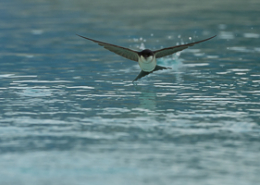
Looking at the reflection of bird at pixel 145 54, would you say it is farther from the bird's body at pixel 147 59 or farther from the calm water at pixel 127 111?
the calm water at pixel 127 111

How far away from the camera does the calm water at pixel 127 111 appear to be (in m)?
8.46

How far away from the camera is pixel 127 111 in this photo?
12.0m

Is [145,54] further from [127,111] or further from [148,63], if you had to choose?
[127,111]

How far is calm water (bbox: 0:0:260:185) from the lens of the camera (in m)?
8.46

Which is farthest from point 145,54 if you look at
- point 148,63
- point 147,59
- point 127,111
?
point 127,111

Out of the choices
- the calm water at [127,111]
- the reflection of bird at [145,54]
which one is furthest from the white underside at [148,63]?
the calm water at [127,111]

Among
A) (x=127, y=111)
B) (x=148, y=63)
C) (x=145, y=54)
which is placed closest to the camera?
(x=127, y=111)

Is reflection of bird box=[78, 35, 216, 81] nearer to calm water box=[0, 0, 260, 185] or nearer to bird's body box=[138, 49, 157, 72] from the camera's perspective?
bird's body box=[138, 49, 157, 72]

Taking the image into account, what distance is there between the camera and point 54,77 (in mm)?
16141

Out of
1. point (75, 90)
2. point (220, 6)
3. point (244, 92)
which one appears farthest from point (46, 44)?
point (220, 6)

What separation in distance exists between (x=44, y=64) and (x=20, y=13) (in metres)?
18.4

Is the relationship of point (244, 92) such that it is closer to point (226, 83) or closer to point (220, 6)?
point (226, 83)

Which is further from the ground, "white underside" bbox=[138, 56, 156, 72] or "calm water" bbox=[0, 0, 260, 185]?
"white underside" bbox=[138, 56, 156, 72]

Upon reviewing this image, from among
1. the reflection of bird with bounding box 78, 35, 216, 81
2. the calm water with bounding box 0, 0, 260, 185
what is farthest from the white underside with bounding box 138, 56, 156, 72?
the calm water with bounding box 0, 0, 260, 185
